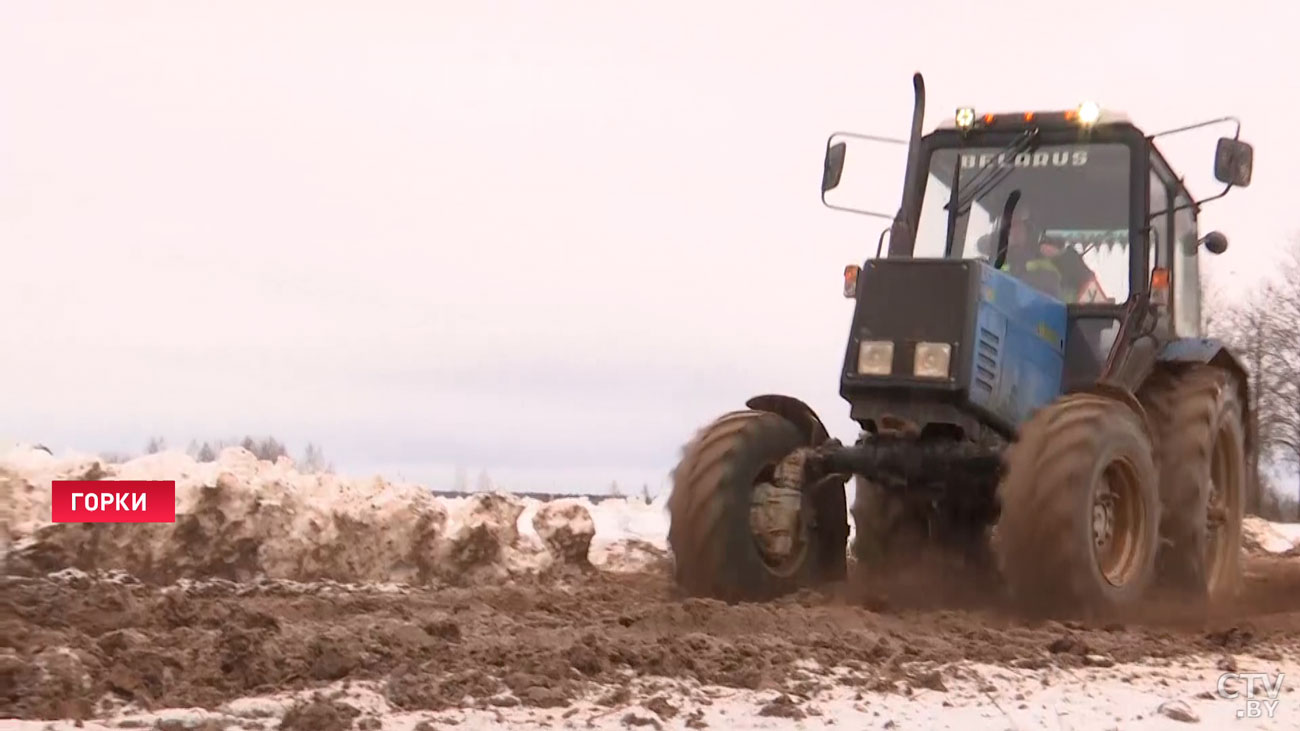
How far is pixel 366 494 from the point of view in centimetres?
847

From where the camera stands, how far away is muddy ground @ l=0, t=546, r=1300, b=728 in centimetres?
405

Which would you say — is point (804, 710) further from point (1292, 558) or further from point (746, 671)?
point (1292, 558)

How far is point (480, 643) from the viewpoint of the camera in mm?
4770

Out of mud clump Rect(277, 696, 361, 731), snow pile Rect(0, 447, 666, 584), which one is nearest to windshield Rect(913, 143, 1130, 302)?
snow pile Rect(0, 447, 666, 584)

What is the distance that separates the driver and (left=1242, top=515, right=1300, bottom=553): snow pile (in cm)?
894

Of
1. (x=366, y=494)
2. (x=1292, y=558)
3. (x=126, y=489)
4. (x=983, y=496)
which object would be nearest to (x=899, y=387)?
(x=983, y=496)

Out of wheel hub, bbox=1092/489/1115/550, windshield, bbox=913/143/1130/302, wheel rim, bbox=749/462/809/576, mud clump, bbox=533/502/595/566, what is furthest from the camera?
mud clump, bbox=533/502/595/566

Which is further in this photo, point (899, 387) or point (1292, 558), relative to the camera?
point (1292, 558)

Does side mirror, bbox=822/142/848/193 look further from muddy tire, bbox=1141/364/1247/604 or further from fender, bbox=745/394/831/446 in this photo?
muddy tire, bbox=1141/364/1247/604

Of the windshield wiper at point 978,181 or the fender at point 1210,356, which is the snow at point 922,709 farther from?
the windshield wiper at point 978,181

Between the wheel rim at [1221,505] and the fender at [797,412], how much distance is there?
2.48 m

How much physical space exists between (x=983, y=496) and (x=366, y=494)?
11.8ft

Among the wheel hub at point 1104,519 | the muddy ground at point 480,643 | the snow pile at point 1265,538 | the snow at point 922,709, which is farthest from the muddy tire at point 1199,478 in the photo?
the snow pile at point 1265,538

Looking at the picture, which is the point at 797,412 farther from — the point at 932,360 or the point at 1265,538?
the point at 1265,538
